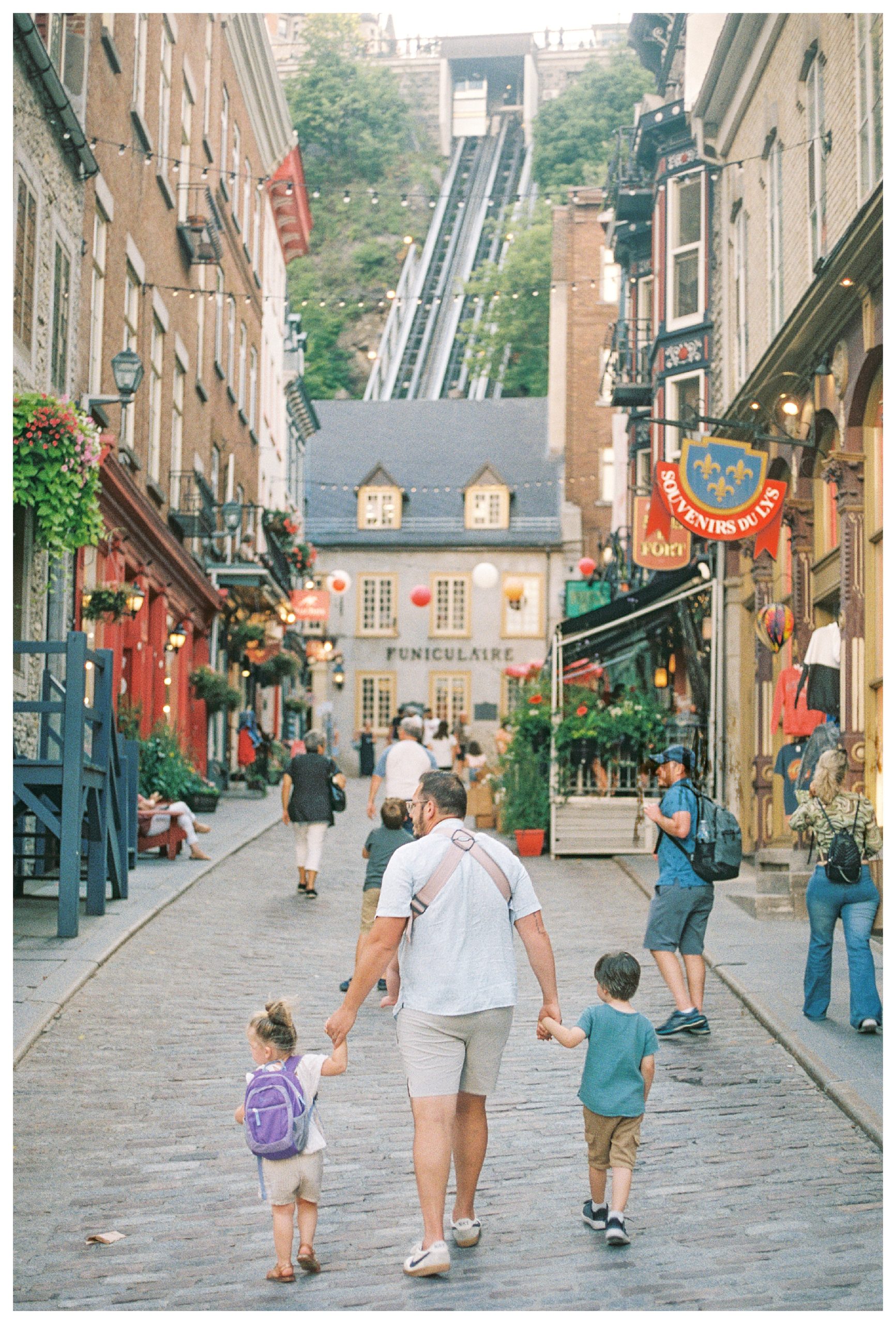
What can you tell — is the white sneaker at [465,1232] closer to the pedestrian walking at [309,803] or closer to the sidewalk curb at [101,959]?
the sidewalk curb at [101,959]

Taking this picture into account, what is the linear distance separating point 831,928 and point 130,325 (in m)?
15.2

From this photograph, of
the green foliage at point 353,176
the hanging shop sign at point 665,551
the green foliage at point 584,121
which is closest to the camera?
the hanging shop sign at point 665,551

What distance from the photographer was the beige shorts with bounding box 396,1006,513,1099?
548 centimetres

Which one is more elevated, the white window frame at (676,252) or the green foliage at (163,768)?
the white window frame at (676,252)

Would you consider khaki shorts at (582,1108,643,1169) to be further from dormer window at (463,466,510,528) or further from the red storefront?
dormer window at (463,466,510,528)

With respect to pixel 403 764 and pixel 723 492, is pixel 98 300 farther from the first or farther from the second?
→ pixel 403 764

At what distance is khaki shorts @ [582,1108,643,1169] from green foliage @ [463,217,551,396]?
64.5m

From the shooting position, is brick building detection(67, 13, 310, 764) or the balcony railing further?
the balcony railing

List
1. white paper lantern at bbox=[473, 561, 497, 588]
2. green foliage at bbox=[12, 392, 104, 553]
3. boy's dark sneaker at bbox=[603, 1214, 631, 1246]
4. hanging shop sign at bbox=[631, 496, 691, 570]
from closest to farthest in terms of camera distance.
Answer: boy's dark sneaker at bbox=[603, 1214, 631, 1246] → green foliage at bbox=[12, 392, 104, 553] → hanging shop sign at bbox=[631, 496, 691, 570] → white paper lantern at bbox=[473, 561, 497, 588]

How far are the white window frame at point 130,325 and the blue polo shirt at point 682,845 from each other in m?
13.1

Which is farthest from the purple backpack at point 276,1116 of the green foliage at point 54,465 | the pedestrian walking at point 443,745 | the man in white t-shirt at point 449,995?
the pedestrian walking at point 443,745

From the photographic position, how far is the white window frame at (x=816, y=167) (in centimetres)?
1491

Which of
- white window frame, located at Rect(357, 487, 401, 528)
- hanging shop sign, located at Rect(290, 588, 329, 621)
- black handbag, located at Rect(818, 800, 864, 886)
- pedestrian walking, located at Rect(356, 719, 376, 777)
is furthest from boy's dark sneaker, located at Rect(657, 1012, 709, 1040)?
white window frame, located at Rect(357, 487, 401, 528)

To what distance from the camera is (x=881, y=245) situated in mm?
11859
